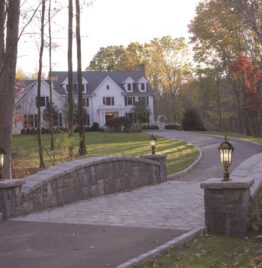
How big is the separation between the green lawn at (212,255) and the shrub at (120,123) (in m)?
36.3

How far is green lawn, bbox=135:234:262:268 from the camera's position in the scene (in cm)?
518

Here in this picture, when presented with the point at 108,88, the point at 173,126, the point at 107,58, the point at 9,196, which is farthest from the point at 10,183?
the point at 107,58

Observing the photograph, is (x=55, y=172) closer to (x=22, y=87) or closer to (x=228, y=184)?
(x=228, y=184)

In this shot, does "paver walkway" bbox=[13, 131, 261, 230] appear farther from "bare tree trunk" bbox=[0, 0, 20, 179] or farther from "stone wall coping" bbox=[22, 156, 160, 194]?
"bare tree trunk" bbox=[0, 0, 20, 179]

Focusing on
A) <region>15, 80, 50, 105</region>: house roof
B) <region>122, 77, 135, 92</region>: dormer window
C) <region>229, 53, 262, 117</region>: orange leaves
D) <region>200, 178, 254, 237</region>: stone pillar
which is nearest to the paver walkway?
<region>200, 178, 254, 237</region>: stone pillar

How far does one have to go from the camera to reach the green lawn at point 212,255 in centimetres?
518

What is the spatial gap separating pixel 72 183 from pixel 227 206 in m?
4.51

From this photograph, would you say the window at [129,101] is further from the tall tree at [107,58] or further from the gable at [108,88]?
the tall tree at [107,58]

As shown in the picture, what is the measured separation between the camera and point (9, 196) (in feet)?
26.8

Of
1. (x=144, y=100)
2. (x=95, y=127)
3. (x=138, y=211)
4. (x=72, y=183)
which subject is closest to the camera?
(x=138, y=211)

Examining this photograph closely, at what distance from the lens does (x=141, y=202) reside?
10.1 metres

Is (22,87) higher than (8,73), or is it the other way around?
(22,87)

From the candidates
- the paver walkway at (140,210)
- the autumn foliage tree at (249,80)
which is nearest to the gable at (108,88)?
the autumn foliage tree at (249,80)

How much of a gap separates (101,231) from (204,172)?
12.8 m
